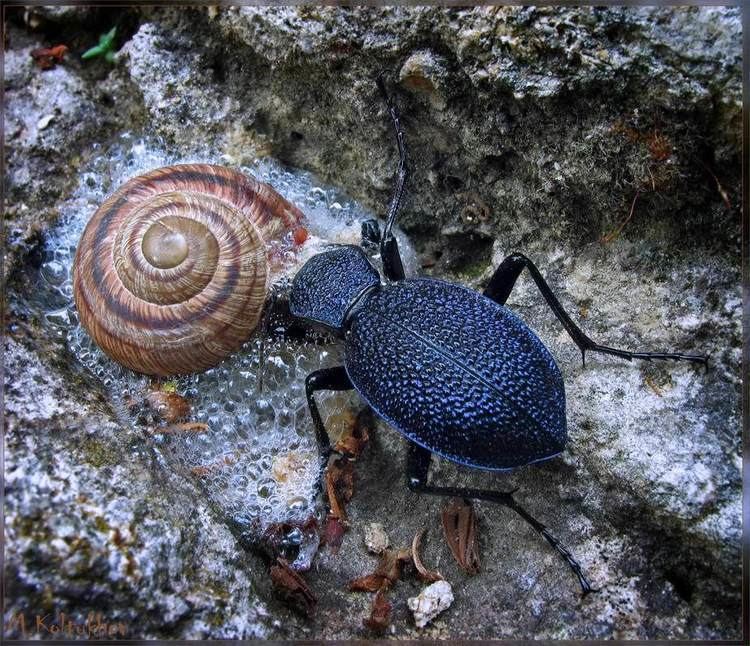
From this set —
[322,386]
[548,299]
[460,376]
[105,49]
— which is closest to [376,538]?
[322,386]

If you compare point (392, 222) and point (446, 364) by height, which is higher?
point (392, 222)

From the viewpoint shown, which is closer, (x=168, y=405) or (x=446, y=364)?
(x=446, y=364)

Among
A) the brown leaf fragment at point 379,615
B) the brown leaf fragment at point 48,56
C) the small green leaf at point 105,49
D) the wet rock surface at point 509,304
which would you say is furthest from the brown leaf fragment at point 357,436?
the brown leaf fragment at point 48,56

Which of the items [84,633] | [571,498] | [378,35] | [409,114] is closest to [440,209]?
[409,114]

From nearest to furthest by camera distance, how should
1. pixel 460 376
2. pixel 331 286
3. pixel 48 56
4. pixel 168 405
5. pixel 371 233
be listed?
pixel 460 376 < pixel 331 286 < pixel 168 405 < pixel 371 233 < pixel 48 56

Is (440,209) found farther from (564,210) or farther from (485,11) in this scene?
(485,11)

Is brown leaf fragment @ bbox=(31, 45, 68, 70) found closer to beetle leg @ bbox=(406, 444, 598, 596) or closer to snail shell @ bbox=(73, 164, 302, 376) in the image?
snail shell @ bbox=(73, 164, 302, 376)

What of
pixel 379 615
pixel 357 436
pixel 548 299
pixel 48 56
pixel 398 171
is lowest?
pixel 379 615

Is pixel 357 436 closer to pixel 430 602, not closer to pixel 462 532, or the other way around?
pixel 462 532
